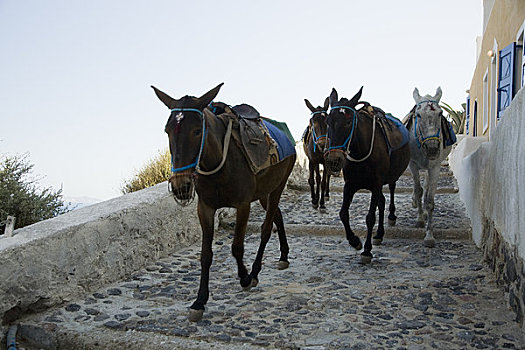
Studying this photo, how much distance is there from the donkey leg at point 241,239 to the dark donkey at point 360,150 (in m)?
1.39

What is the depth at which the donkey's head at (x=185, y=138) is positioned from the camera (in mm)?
3463

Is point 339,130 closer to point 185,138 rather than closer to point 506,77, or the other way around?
point 185,138

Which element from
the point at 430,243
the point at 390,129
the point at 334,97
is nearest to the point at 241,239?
the point at 334,97

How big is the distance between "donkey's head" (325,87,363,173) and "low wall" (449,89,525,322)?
1.45m

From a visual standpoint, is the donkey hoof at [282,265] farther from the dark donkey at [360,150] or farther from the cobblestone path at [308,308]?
the dark donkey at [360,150]

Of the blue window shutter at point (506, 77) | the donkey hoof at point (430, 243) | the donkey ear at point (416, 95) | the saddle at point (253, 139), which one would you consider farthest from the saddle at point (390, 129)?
the blue window shutter at point (506, 77)

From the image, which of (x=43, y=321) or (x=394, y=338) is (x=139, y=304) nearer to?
(x=43, y=321)

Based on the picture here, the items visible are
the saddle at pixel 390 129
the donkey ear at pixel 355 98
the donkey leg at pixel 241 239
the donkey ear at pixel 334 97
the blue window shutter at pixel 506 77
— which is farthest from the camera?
the blue window shutter at pixel 506 77

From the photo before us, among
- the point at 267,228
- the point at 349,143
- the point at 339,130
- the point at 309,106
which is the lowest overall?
the point at 267,228

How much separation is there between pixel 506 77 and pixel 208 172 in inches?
307

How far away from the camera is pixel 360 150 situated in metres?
5.62

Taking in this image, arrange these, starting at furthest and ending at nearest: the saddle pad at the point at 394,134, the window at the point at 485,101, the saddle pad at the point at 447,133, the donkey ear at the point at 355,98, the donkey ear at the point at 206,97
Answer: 1. the window at the point at 485,101
2. the saddle pad at the point at 447,133
3. the saddle pad at the point at 394,134
4. the donkey ear at the point at 355,98
5. the donkey ear at the point at 206,97

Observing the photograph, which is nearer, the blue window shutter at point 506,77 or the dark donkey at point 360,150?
the dark donkey at point 360,150

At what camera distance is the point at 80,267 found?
432cm
